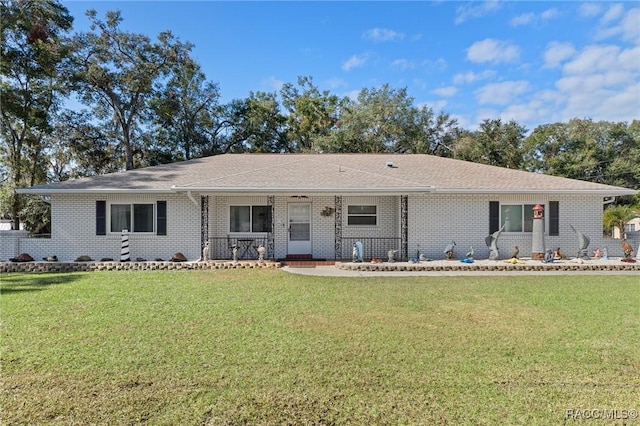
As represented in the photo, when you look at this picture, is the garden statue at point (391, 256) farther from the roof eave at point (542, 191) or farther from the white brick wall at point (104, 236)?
the white brick wall at point (104, 236)

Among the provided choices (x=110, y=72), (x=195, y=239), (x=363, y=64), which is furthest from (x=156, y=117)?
(x=195, y=239)

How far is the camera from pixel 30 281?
9.32m

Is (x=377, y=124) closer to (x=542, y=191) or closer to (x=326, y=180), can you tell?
(x=326, y=180)

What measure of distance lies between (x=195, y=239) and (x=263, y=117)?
1748cm

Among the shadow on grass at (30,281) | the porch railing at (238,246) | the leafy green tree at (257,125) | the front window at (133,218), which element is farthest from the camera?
the leafy green tree at (257,125)

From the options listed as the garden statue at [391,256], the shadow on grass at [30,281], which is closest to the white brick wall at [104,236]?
the shadow on grass at [30,281]

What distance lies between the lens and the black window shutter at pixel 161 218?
41.2ft

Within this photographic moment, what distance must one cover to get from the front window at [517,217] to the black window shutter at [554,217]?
661 mm

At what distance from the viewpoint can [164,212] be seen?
496 inches

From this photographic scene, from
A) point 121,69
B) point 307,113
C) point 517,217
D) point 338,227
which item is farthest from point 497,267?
point 121,69

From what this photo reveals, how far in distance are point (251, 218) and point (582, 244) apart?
11860 mm

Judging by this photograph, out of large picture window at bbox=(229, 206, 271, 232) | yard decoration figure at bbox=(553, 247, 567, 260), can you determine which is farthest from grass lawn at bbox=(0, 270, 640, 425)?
large picture window at bbox=(229, 206, 271, 232)

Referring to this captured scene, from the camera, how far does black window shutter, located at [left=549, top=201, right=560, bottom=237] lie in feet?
42.3

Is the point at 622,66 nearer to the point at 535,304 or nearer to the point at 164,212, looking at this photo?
the point at 535,304
